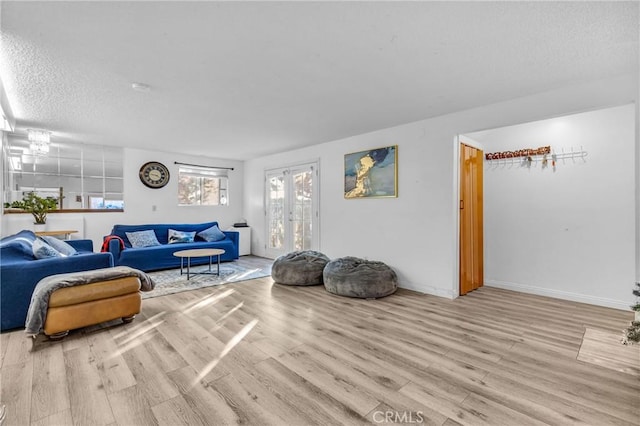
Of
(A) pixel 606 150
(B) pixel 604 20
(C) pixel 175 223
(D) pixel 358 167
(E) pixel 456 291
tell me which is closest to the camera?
(B) pixel 604 20

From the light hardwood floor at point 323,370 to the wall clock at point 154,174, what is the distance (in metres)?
3.58

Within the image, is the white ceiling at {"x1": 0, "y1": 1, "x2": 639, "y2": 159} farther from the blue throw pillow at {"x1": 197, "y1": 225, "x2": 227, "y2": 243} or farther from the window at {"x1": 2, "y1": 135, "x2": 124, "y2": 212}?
the blue throw pillow at {"x1": 197, "y1": 225, "x2": 227, "y2": 243}

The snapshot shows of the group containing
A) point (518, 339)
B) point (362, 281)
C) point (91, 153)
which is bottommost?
point (518, 339)

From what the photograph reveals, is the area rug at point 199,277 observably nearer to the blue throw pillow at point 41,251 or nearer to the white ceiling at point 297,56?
the blue throw pillow at point 41,251

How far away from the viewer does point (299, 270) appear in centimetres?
430

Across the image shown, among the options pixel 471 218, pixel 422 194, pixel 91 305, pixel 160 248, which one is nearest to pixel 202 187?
pixel 160 248

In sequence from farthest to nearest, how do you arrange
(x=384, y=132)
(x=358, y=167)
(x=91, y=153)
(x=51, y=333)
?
(x=91, y=153) < (x=358, y=167) < (x=384, y=132) < (x=51, y=333)

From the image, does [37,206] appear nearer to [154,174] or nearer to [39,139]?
[39,139]

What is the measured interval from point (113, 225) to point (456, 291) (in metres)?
6.07

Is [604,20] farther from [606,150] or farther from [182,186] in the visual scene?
[182,186]

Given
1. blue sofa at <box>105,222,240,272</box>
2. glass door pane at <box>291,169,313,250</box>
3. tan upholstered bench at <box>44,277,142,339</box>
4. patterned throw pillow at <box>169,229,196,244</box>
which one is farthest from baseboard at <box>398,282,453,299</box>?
patterned throw pillow at <box>169,229,196,244</box>

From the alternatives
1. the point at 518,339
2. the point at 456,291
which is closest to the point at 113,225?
the point at 456,291

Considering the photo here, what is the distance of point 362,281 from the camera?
369 cm

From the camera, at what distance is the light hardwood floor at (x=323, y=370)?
5.27ft
